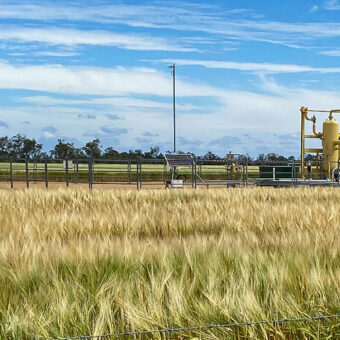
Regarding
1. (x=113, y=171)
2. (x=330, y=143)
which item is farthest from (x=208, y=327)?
(x=330, y=143)

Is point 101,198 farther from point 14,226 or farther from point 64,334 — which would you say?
point 64,334

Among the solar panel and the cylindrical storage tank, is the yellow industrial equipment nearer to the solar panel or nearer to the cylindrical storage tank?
the cylindrical storage tank

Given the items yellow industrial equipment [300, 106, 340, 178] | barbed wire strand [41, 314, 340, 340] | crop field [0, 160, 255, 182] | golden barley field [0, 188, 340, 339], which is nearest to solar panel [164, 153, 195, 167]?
crop field [0, 160, 255, 182]

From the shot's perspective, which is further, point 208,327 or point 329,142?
point 329,142

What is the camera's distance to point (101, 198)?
923 centimetres

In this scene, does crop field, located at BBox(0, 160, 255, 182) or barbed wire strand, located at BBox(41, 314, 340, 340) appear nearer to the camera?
barbed wire strand, located at BBox(41, 314, 340, 340)

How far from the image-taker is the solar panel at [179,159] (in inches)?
892

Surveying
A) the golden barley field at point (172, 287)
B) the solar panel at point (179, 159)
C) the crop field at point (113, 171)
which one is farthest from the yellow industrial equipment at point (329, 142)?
the golden barley field at point (172, 287)

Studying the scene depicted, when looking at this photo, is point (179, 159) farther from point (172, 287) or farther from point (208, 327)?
point (208, 327)

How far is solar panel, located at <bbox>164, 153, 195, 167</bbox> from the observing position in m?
22.6

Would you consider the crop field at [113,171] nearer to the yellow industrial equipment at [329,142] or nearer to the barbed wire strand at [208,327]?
the yellow industrial equipment at [329,142]

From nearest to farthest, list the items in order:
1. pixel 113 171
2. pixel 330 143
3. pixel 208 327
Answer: pixel 208 327, pixel 330 143, pixel 113 171

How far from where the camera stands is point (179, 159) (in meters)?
23.2

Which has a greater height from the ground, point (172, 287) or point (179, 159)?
point (179, 159)
